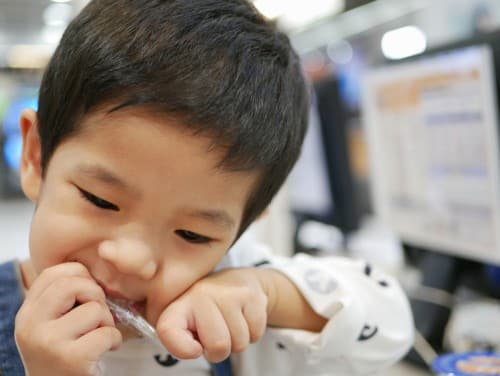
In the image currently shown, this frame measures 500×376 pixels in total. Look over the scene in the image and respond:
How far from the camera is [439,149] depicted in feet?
3.05

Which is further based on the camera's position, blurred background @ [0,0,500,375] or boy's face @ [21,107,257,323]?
blurred background @ [0,0,500,375]

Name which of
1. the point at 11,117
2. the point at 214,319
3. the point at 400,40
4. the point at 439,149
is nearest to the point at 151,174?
the point at 214,319

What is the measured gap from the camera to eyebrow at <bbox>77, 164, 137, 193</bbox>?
423 millimetres

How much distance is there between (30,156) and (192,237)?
7.5 inches

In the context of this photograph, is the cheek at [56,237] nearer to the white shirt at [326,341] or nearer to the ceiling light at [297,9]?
the white shirt at [326,341]

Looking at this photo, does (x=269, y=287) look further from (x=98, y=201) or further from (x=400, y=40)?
(x=400, y=40)

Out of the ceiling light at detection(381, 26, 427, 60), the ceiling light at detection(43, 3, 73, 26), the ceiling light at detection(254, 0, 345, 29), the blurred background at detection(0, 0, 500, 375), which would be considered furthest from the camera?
the ceiling light at detection(43, 3, 73, 26)

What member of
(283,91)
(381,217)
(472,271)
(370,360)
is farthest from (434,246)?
(283,91)

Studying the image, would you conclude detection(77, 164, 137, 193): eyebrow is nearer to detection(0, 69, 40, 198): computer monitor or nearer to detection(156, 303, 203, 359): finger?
detection(156, 303, 203, 359): finger

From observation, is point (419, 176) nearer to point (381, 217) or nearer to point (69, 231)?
point (381, 217)

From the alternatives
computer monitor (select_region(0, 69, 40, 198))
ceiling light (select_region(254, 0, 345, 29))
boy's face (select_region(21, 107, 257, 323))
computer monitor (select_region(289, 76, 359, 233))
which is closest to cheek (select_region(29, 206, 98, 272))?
boy's face (select_region(21, 107, 257, 323))

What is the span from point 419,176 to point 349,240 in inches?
22.1

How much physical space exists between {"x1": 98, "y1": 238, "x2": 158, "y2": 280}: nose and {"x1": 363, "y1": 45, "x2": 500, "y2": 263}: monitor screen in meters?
0.59

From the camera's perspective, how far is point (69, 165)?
0.45 metres
